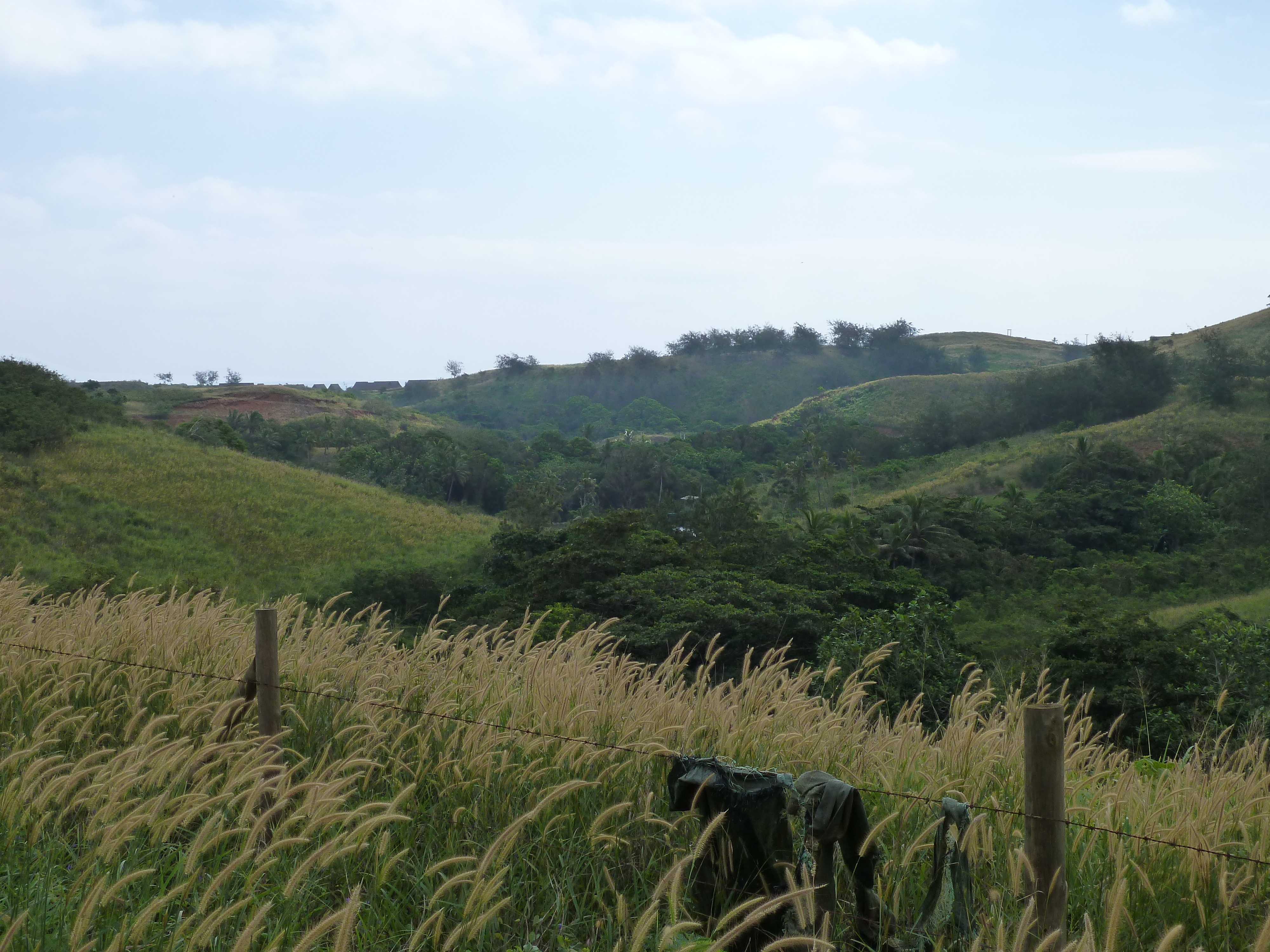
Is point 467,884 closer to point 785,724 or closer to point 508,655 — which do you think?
point 785,724

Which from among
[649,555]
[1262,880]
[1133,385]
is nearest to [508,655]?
[1262,880]

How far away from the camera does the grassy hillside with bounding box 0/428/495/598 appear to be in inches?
1158

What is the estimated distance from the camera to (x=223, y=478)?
127ft

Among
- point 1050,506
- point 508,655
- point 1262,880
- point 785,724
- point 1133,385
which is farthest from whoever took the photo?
point 1133,385

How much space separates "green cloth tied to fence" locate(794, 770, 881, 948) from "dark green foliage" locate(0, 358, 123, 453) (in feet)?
126

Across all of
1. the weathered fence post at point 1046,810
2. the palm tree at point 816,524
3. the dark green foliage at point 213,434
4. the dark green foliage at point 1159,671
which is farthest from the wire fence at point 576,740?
the dark green foliage at point 213,434

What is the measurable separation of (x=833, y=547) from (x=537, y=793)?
814 inches

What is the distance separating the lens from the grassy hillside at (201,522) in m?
29.4

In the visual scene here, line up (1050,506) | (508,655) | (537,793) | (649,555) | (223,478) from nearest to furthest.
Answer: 1. (537,793)
2. (508,655)
3. (649,555)
4. (1050,506)
5. (223,478)

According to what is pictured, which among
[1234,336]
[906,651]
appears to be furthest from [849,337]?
[906,651]

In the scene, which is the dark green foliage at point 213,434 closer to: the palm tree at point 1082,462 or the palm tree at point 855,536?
the palm tree at point 855,536

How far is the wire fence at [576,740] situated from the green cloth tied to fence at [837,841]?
0.07 metres

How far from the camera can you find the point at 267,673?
11.3 feet

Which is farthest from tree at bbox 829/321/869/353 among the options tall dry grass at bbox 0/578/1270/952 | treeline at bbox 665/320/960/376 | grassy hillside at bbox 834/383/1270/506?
tall dry grass at bbox 0/578/1270/952
